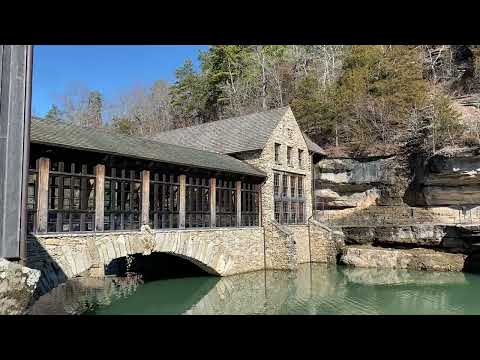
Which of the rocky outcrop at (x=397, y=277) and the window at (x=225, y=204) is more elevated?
the window at (x=225, y=204)

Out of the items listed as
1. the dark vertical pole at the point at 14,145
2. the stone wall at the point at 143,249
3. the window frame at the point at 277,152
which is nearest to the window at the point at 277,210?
the stone wall at the point at 143,249

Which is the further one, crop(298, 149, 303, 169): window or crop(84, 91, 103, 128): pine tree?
crop(84, 91, 103, 128): pine tree

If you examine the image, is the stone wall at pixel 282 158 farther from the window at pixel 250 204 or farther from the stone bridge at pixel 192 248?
the stone bridge at pixel 192 248

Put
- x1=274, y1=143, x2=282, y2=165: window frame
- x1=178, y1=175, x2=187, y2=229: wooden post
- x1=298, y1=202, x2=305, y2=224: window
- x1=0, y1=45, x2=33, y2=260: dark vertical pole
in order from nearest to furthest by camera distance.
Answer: x1=0, y1=45, x2=33, y2=260: dark vertical pole < x1=178, y1=175, x2=187, y2=229: wooden post < x1=274, y1=143, x2=282, y2=165: window frame < x1=298, y1=202, x2=305, y2=224: window

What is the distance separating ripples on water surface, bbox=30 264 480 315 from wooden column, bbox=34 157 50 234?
1.88m

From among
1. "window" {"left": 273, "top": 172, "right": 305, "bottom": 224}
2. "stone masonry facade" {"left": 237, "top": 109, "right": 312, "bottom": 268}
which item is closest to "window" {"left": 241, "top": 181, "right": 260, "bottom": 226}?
"stone masonry facade" {"left": 237, "top": 109, "right": 312, "bottom": 268}

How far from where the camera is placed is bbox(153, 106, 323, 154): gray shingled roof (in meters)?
20.4

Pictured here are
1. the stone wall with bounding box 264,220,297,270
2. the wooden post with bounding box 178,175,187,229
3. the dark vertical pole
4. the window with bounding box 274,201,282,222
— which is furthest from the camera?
the window with bounding box 274,201,282,222

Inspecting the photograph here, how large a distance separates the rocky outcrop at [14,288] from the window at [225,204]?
45.4ft

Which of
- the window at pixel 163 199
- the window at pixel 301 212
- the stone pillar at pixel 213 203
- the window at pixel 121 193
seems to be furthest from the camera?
the window at pixel 301 212

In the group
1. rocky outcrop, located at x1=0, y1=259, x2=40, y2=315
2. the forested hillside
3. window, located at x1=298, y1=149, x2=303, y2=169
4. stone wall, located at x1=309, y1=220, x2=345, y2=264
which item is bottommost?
stone wall, located at x1=309, y1=220, x2=345, y2=264

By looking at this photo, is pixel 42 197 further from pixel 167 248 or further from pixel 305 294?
pixel 305 294

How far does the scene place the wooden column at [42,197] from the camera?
33.9 ft

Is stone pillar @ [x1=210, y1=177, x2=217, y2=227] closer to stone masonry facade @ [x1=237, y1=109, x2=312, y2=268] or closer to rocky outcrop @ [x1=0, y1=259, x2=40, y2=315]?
stone masonry facade @ [x1=237, y1=109, x2=312, y2=268]
